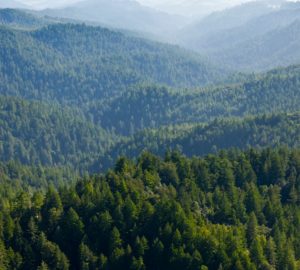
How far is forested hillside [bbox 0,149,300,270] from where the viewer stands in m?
84.4

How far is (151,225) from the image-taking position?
90.4 m

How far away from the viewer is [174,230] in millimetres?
87812

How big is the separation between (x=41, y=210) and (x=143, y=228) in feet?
55.4

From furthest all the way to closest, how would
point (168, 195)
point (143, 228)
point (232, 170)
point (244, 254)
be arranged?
1. point (232, 170)
2. point (168, 195)
3. point (143, 228)
4. point (244, 254)

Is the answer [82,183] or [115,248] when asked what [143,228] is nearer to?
[115,248]

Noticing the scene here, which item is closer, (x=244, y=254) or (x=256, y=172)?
(x=244, y=254)

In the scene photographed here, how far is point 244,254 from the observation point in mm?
82625

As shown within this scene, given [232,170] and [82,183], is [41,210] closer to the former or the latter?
[82,183]

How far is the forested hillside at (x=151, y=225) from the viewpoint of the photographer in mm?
84438

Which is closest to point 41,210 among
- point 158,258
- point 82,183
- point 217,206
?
point 82,183

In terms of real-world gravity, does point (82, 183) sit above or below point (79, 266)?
above

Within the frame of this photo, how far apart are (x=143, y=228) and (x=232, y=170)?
35.5m

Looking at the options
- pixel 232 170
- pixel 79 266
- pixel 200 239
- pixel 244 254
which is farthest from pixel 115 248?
pixel 232 170

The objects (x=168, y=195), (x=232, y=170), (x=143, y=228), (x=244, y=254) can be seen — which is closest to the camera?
(x=244, y=254)
